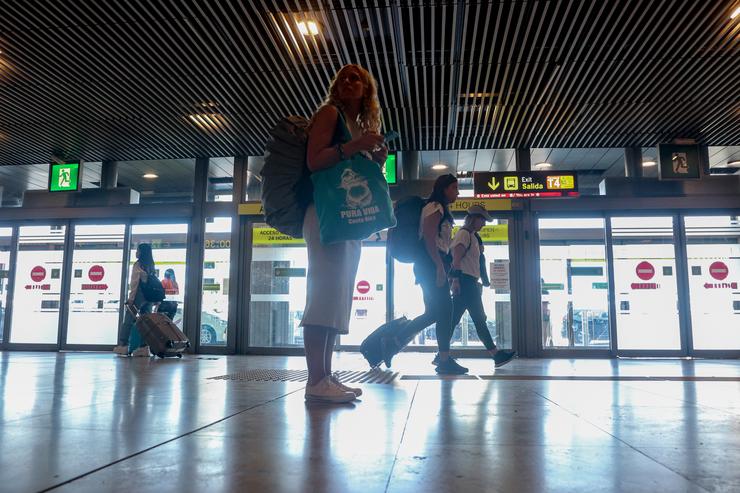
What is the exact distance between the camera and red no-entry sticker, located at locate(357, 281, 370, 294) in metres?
9.84

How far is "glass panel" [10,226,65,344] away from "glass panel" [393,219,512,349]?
21.4 ft

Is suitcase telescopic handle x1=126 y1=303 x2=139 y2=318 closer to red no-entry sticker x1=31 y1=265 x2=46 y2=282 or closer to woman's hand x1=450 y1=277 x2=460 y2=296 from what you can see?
woman's hand x1=450 y1=277 x2=460 y2=296

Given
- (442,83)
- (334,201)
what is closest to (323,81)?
(442,83)

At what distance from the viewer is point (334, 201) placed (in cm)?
243

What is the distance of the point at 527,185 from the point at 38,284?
934cm

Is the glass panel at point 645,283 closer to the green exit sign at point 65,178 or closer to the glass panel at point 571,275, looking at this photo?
the glass panel at point 571,275

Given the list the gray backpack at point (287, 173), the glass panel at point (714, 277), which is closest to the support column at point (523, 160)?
the glass panel at point (714, 277)

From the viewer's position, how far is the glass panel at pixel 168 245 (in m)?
→ 10.1

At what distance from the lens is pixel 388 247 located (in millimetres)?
4879

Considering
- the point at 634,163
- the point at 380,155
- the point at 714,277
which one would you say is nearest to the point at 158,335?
the point at 380,155

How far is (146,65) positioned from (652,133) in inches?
287

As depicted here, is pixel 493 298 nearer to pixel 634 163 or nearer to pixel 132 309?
pixel 634 163

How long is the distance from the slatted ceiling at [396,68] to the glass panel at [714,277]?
58.0 inches

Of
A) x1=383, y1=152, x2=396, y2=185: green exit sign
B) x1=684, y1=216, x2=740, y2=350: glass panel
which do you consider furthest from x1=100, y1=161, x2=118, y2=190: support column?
x1=684, y1=216, x2=740, y2=350: glass panel
